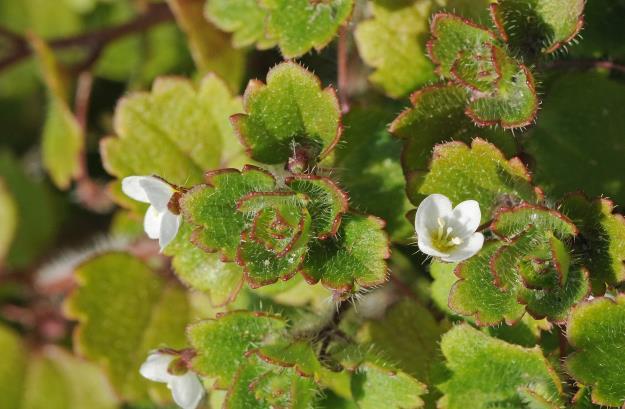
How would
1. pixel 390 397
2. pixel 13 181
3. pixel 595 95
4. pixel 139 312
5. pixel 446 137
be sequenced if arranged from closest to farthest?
pixel 390 397
pixel 446 137
pixel 595 95
pixel 139 312
pixel 13 181

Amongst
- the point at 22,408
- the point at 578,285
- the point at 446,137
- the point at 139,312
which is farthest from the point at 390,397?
the point at 22,408

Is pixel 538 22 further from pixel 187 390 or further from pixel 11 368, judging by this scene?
pixel 11 368

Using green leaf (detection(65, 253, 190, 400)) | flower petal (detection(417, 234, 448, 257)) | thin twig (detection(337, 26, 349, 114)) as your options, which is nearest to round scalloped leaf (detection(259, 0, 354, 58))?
thin twig (detection(337, 26, 349, 114))

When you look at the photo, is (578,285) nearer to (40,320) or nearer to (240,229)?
(240,229)

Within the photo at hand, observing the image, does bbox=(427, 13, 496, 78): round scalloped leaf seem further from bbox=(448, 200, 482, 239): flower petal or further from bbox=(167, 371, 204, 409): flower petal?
bbox=(167, 371, 204, 409): flower petal

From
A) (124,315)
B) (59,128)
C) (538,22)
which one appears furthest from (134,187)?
(59,128)

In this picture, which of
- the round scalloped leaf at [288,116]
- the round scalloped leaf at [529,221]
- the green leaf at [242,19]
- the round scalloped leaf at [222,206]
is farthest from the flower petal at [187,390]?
the green leaf at [242,19]

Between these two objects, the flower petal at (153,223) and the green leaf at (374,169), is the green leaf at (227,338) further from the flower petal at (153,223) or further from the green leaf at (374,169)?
the green leaf at (374,169)

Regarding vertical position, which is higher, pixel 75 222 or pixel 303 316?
pixel 303 316
